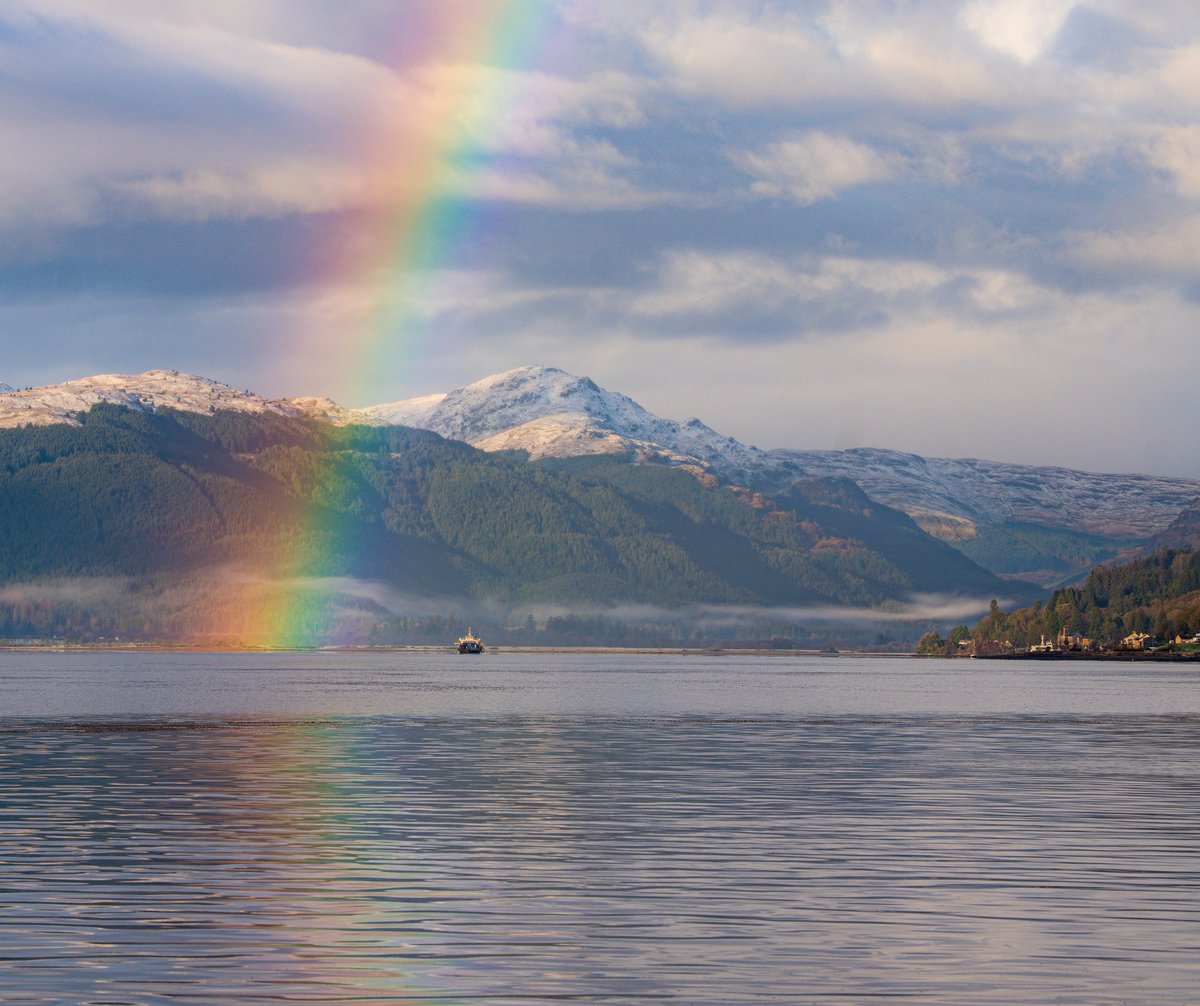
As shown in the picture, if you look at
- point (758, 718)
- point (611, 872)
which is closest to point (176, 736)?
point (758, 718)

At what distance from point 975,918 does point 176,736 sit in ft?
306

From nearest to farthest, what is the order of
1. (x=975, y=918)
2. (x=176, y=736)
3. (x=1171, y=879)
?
1. (x=975, y=918)
2. (x=1171, y=879)
3. (x=176, y=736)

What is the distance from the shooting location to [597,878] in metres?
52.5

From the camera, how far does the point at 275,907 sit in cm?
4653

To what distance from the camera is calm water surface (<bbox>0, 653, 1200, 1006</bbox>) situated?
37406 millimetres

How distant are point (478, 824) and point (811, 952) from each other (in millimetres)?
29264

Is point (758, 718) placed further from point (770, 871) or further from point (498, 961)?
point (498, 961)

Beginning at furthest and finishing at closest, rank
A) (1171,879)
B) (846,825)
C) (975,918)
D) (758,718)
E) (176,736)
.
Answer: (758,718) → (176,736) → (846,825) → (1171,879) → (975,918)

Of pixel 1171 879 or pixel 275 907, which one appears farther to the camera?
pixel 1171 879

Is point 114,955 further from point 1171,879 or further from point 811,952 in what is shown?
point 1171,879

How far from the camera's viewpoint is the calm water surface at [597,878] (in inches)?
1473

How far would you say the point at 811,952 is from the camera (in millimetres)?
40188

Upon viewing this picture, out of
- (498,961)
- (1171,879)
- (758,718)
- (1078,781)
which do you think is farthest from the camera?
(758,718)

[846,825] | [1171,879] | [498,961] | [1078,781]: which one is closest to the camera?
[498,961]
